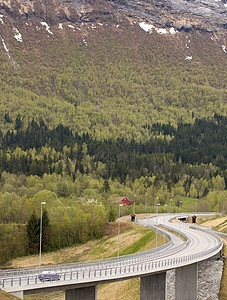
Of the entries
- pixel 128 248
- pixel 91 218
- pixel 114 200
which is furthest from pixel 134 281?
pixel 114 200

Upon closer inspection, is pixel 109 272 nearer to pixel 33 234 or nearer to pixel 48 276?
pixel 48 276

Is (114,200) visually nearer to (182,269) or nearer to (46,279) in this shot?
(182,269)

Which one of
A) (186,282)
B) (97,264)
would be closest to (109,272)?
(97,264)

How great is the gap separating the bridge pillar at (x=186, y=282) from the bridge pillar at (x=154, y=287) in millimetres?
4338

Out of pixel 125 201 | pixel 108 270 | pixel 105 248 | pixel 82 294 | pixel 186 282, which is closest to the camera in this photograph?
pixel 82 294

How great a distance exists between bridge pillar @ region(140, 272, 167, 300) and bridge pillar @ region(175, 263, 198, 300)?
4338 mm

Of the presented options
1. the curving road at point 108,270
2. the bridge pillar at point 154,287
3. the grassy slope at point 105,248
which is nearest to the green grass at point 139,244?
the grassy slope at point 105,248

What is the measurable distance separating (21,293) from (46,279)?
4821 mm

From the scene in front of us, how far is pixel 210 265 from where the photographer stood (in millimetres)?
86062

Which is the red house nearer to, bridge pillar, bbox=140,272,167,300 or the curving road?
the curving road

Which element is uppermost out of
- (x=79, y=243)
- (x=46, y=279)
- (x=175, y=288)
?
(x=46, y=279)

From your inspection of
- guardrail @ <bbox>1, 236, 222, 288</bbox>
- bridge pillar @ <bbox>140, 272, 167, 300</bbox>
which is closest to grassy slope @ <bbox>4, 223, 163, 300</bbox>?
guardrail @ <bbox>1, 236, 222, 288</bbox>

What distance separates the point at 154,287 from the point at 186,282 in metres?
7.54

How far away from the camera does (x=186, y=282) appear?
78.3 m
